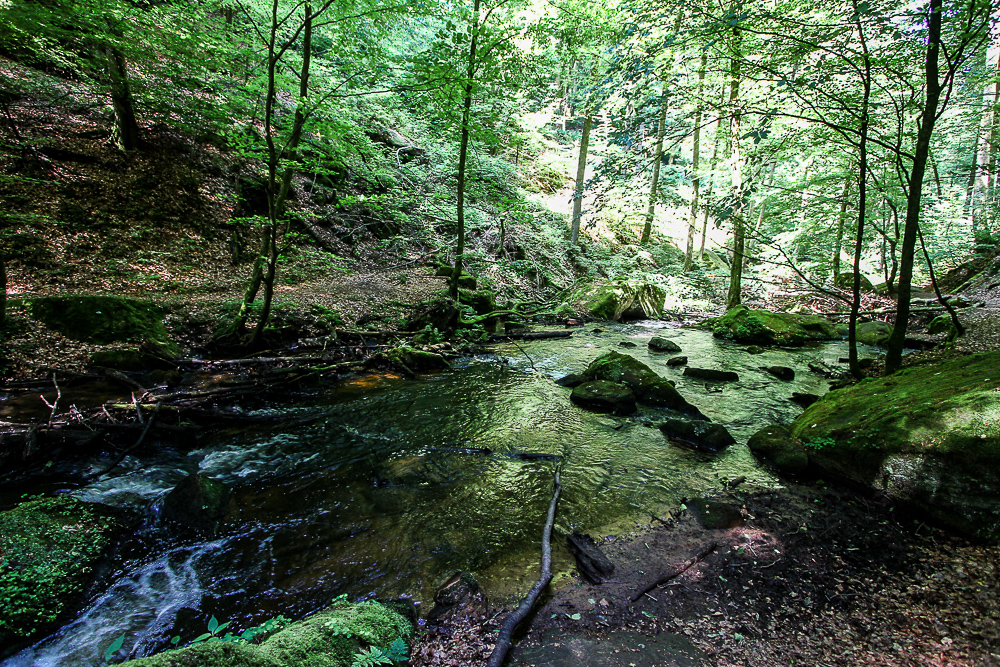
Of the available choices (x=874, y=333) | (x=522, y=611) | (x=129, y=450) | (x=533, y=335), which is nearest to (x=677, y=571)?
(x=522, y=611)

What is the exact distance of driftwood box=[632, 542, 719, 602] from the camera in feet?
8.63

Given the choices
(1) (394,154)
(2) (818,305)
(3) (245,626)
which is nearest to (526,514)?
(3) (245,626)

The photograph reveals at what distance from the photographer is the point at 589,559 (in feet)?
9.76

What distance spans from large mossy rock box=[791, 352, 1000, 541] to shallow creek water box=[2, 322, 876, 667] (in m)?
0.78

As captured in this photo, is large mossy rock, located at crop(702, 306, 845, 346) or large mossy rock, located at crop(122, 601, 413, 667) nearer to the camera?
large mossy rock, located at crop(122, 601, 413, 667)

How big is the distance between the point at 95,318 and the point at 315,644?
7856mm

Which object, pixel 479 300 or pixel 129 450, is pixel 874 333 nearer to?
pixel 479 300

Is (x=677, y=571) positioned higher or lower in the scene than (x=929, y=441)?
lower

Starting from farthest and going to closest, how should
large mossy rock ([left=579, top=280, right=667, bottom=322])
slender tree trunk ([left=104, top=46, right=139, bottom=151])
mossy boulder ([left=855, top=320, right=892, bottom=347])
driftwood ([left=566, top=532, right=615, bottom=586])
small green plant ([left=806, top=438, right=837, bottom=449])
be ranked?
large mossy rock ([left=579, top=280, right=667, bottom=322]) < mossy boulder ([left=855, top=320, right=892, bottom=347]) < slender tree trunk ([left=104, top=46, right=139, bottom=151]) < small green plant ([left=806, top=438, right=837, bottom=449]) < driftwood ([left=566, top=532, right=615, bottom=586])

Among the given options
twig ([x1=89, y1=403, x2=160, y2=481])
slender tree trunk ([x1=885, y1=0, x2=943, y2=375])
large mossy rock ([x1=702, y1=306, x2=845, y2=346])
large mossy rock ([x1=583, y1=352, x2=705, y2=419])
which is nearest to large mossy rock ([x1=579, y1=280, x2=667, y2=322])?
large mossy rock ([x1=702, y1=306, x2=845, y2=346])

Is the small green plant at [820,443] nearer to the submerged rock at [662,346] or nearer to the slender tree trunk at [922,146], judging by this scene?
the slender tree trunk at [922,146]

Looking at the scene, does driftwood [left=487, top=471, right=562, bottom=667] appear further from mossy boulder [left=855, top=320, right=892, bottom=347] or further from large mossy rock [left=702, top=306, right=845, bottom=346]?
mossy boulder [left=855, top=320, right=892, bottom=347]

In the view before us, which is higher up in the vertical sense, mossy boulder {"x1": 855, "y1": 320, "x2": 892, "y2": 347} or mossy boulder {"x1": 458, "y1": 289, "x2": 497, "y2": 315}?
mossy boulder {"x1": 458, "y1": 289, "x2": 497, "y2": 315}

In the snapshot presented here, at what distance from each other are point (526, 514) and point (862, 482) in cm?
305
